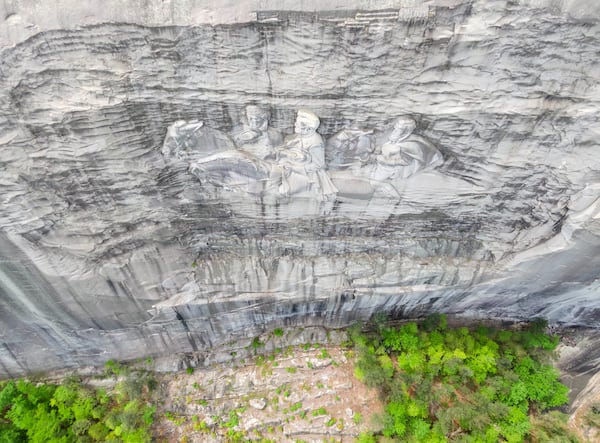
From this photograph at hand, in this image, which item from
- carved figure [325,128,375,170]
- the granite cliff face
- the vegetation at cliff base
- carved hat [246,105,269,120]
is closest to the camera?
the granite cliff face

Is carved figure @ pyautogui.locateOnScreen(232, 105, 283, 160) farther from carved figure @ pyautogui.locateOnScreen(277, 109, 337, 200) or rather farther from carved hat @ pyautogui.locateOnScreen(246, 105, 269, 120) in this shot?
carved figure @ pyautogui.locateOnScreen(277, 109, 337, 200)

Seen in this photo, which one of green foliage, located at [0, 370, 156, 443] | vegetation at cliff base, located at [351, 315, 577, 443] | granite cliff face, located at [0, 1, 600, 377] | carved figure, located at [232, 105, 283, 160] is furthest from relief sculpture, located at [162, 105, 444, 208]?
green foliage, located at [0, 370, 156, 443]

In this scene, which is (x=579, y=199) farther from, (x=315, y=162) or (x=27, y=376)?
(x=27, y=376)

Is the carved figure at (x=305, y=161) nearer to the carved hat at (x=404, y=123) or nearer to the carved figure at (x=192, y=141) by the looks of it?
the carved figure at (x=192, y=141)

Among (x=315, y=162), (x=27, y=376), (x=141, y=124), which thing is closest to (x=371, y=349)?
(x=315, y=162)

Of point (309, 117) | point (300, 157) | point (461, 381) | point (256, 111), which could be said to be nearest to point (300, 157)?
point (300, 157)
